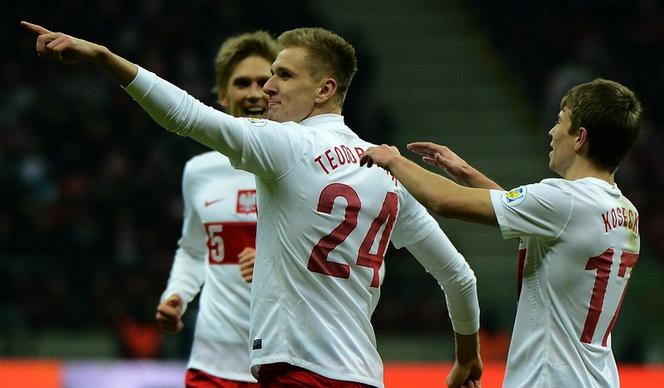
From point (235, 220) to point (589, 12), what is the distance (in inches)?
421

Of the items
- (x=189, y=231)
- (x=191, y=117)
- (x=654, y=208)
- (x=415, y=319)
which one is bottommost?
(x=415, y=319)

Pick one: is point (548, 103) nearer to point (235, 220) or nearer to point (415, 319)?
point (415, 319)

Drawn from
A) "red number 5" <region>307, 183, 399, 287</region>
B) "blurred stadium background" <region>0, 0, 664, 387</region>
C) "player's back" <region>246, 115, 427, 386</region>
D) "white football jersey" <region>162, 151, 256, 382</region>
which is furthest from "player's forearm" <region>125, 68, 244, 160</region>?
"blurred stadium background" <region>0, 0, 664, 387</region>

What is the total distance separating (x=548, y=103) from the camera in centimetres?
1376

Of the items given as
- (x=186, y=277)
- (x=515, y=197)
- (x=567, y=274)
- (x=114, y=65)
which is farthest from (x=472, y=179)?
(x=186, y=277)

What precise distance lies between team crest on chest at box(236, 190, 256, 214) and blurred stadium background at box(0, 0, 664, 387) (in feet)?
8.92

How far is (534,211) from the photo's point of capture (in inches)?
141

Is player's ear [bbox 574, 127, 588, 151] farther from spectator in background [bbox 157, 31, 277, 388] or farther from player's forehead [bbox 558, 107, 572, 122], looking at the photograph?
spectator in background [bbox 157, 31, 277, 388]

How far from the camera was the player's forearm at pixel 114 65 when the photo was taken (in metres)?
3.36

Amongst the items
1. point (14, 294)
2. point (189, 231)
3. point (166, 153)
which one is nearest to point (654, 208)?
point (166, 153)

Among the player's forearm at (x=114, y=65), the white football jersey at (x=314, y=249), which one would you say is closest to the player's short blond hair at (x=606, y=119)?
the white football jersey at (x=314, y=249)

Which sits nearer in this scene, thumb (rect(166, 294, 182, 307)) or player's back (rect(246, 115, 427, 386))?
player's back (rect(246, 115, 427, 386))

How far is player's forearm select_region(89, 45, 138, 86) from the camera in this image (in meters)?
3.36

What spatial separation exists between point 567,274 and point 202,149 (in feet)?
26.0
